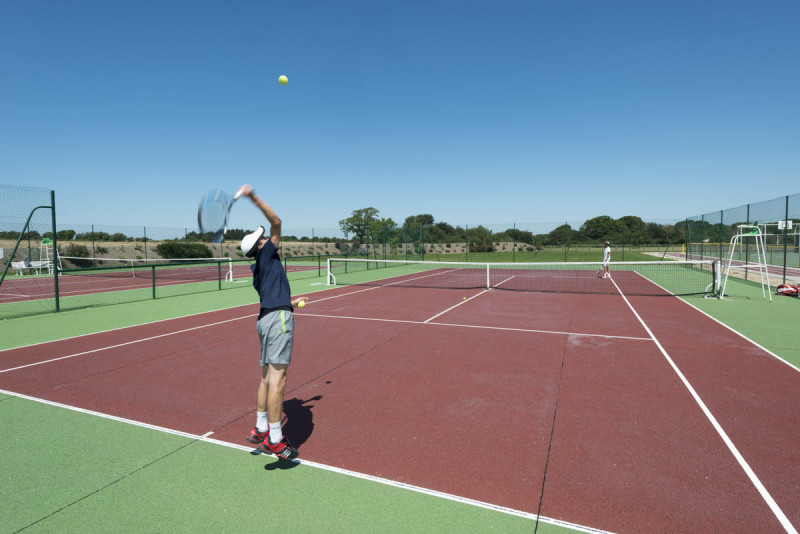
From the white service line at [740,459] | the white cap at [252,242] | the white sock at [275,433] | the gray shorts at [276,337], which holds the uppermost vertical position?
the white cap at [252,242]

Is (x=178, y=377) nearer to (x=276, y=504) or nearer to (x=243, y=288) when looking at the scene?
(x=276, y=504)

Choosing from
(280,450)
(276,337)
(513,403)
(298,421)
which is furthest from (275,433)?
(513,403)

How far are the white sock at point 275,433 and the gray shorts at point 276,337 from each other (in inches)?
21.3

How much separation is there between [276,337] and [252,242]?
0.88 metres

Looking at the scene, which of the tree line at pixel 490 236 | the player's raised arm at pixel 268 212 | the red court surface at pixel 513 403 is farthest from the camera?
the tree line at pixel 490 236

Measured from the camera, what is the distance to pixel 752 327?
957cm

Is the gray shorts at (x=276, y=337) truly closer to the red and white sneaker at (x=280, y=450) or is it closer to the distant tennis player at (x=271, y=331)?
the distant tennis player at (x=271, y=331)

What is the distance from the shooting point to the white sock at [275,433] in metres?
3.80

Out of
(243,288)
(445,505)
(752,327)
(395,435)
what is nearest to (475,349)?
(395,435)

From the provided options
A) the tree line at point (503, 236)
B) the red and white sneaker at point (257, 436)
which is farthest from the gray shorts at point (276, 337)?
the tree line at point (503, 236)

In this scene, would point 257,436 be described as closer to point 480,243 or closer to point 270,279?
point 270,279

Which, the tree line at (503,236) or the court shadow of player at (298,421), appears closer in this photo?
the court shadow of player at (298,421)

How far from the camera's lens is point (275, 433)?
3805mm

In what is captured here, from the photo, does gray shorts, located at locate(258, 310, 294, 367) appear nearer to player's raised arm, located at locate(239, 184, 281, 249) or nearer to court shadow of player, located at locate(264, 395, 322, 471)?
player's raised arm, located at locate(239, 184, 281, 249)
